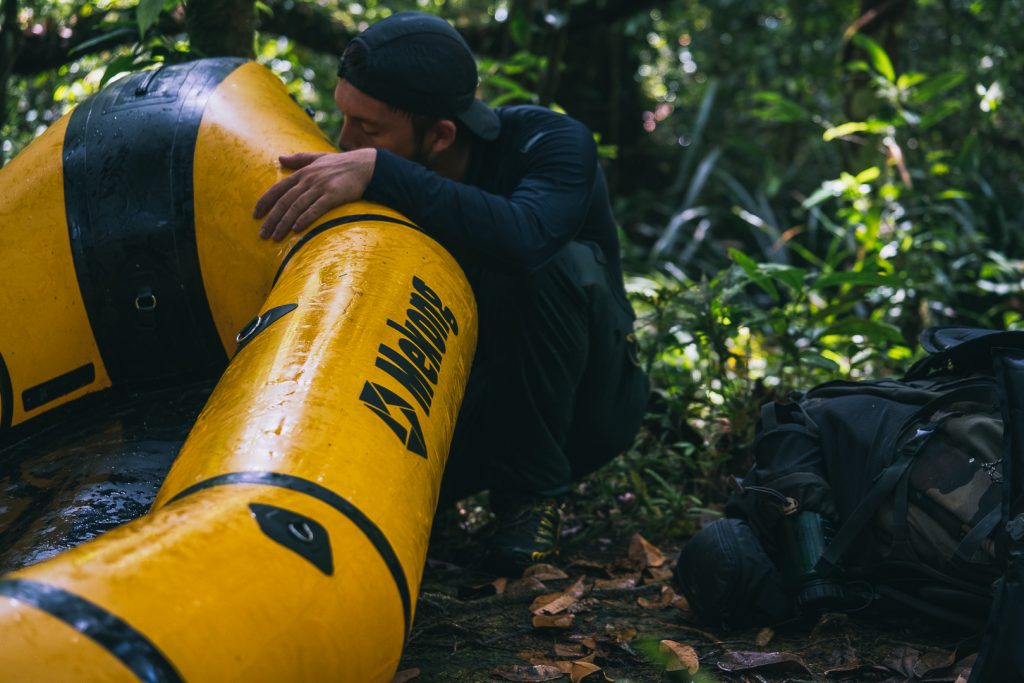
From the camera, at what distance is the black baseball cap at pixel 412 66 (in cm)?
242

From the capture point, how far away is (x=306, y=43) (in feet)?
17.5

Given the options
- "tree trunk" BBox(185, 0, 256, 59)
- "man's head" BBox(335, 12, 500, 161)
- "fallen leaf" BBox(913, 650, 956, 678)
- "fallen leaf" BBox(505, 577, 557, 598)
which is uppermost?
"tree trunk" BBox(185, 0, 256, 59)

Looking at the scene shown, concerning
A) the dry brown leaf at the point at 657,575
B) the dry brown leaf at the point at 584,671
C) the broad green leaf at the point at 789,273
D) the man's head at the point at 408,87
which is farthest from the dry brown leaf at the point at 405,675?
the broad green leaf at the point at 789,273

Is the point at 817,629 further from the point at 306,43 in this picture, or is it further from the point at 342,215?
the point at 306,43

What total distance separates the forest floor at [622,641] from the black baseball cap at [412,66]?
3.86ft

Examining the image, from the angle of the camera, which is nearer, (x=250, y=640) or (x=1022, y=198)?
(x=250, y=640)

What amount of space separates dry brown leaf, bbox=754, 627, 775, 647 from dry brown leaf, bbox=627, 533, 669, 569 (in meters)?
0.56

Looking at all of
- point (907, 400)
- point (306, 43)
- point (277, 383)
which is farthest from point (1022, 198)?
point (277, 383)

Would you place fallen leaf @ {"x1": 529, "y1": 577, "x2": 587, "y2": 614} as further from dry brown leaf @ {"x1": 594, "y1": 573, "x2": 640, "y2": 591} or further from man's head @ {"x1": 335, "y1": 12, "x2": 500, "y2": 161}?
man's head @ {"x1": 335, "y1": 12, "x2": 500, "y2": 161}

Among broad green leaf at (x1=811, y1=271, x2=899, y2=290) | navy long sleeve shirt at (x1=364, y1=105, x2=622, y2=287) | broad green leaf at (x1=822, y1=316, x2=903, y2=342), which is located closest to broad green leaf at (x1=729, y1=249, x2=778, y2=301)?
broad green leaf at (x1=811, y1=271, x2=899, y2=290)

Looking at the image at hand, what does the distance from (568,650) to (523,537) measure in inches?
21.5

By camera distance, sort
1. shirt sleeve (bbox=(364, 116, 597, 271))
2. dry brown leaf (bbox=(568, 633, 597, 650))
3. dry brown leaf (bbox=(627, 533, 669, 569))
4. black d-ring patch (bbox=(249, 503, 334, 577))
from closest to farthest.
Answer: black d-ring patch (bbox=(249, 503, 334, 577)) → dry brown leaf (bbox=(568, 633, 597, 650)) → shirt sleeve (bbox=(364, 116, 597, 271)) → dry brown leaf (bbox=(627, 533, 669, 569))

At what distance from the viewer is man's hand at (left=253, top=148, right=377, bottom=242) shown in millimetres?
2074

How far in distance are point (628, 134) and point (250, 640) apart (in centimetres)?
693
